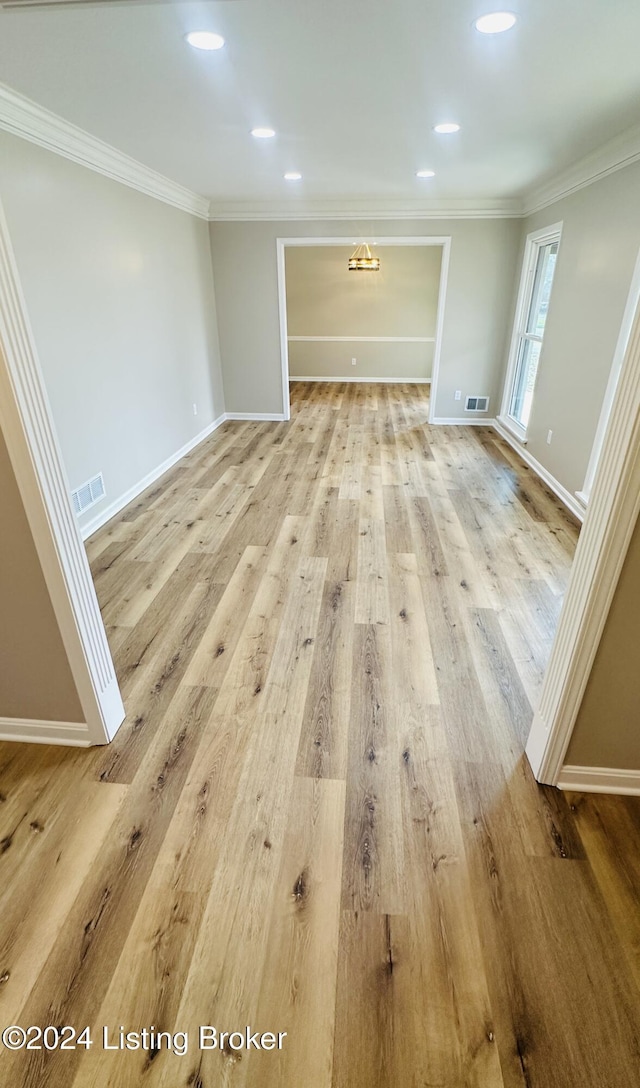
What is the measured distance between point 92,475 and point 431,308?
696 centimetres

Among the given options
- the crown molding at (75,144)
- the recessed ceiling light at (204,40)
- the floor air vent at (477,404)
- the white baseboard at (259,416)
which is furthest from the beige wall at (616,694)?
the white baseboard at (259,416)

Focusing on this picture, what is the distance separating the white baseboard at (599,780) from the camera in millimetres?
1617

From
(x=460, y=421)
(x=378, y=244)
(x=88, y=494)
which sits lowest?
(x=460, y=421)

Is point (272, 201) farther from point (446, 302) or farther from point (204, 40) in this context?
point (204, 40)

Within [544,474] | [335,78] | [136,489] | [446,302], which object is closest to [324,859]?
[335,78]

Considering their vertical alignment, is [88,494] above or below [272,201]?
below

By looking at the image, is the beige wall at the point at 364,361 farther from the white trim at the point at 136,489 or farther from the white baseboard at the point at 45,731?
the white baseboard at the point at 45,731

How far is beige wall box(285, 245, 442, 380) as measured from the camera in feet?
26.7

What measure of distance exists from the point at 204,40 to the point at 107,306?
77.9 inches

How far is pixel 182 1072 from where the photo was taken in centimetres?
104

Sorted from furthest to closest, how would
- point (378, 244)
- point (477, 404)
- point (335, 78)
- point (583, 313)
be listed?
1. point (477, 404)
2. point (378, 244)
3. point (583, 313)
4. point (335, 78)

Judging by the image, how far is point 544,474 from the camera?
14.3ft

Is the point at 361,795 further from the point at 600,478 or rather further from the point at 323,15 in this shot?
the point at 323,15

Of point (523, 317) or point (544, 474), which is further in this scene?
point (523, 317)
